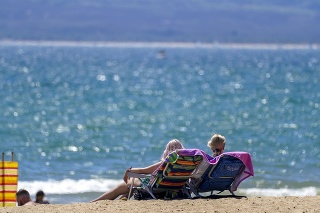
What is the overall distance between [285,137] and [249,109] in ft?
27.0

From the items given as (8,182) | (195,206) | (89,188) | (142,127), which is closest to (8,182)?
(8,182)

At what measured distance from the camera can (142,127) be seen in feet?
82.4

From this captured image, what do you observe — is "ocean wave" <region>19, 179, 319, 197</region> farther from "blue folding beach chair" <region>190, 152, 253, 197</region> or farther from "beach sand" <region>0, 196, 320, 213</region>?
"beach sand" <region>0, 196, 320, 213</region>

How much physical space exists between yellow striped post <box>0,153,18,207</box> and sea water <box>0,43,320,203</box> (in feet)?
8.54

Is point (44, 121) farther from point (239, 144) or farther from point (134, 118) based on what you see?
point (239, 144)

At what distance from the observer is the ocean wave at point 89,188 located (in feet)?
47.5

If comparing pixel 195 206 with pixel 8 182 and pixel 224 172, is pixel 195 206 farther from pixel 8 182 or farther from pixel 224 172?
pixel 8 182

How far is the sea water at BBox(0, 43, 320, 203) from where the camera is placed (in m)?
16.1

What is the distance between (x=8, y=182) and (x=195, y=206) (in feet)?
8.41

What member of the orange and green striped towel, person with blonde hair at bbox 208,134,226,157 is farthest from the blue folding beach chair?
the orange and green striped towel

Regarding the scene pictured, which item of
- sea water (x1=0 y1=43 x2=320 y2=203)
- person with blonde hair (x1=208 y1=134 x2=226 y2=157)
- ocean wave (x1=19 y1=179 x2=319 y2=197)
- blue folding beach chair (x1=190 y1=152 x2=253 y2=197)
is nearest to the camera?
blue folding beach chair (x1=190 y1=152 x2=253 y2=197)

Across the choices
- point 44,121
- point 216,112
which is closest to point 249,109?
point 216,112

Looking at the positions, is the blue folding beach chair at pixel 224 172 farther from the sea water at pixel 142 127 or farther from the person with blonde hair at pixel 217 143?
the sea water at pixel 142 127

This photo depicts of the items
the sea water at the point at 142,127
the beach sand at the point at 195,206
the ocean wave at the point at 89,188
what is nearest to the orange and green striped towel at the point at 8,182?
the beach sand at the point at 195,206
